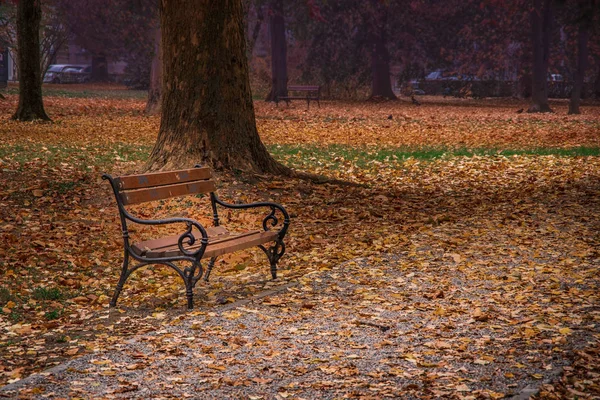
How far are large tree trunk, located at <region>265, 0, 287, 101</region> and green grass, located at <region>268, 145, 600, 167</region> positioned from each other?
17.2m

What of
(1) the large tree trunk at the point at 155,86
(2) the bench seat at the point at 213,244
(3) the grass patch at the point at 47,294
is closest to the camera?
(2) the bench seat at the point at 213,244

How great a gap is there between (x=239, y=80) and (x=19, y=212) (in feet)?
10.7

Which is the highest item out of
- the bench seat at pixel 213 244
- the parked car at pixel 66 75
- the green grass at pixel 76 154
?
the parked car at pixel 66 75

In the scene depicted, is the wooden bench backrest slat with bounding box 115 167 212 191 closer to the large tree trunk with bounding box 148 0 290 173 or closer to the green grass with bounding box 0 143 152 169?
the large tree trunk with bounding box 148 0 290 173

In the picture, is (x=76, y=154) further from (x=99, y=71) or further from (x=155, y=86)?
(x=99, y=71)

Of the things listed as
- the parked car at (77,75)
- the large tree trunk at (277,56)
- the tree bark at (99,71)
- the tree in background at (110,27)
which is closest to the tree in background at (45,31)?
the tree in background at (110,27)

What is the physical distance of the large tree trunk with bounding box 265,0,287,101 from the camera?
114 feet

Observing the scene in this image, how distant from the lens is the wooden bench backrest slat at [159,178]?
665 centimetres

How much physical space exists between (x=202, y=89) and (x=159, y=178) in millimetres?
4375

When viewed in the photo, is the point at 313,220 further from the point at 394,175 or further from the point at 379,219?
the point at 394,175

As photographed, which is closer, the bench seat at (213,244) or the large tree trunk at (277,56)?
the bench seat at (213,244)

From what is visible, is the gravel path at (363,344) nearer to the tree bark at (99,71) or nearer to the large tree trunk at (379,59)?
the large tree trunk at (379,59)

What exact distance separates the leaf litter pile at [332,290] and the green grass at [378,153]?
0.58 metres

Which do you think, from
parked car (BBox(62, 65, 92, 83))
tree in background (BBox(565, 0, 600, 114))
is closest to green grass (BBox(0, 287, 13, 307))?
tree in background (BBox(565, 0, 600, 114))
